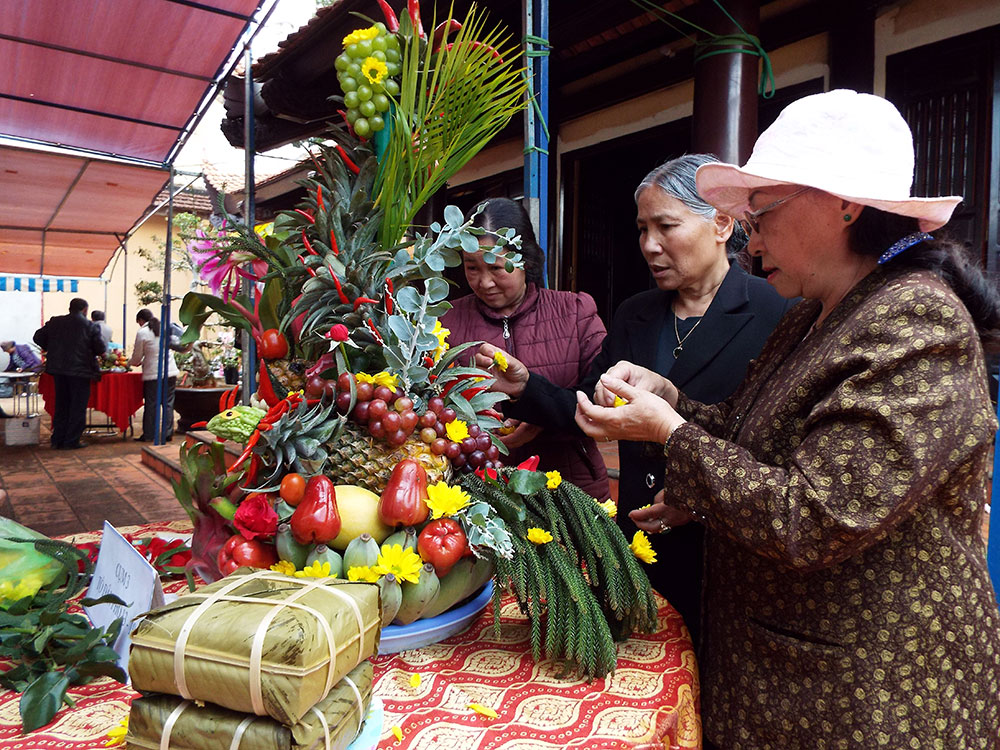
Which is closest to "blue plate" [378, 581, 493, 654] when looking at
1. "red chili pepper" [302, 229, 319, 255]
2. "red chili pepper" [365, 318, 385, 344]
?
"red chili pepper" [365, 318, 385, 344]

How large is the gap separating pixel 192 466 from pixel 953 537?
4.13 ft

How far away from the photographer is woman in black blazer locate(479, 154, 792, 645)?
169cm

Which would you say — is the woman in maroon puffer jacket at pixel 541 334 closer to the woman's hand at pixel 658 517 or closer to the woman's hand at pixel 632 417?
the woman's hand at pixel 658 517

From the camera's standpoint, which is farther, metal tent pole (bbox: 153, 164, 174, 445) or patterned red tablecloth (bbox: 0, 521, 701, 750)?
metal tent pole (bbox: 153, 164, 174, 445)

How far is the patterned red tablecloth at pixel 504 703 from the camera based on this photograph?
35.0 inches

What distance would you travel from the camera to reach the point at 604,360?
6.57 feet

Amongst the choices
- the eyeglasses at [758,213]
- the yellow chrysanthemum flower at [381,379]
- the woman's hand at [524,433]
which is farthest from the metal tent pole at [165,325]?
the eyeglasses at [758,213]

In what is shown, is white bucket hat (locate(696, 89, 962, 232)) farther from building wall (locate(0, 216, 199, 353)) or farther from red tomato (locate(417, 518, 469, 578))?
building wall (locate(0, 216, 199, 353))

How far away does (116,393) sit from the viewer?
8977 mm

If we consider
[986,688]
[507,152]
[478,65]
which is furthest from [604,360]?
[507,152]

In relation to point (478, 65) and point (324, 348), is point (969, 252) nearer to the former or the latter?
point (478, 65)

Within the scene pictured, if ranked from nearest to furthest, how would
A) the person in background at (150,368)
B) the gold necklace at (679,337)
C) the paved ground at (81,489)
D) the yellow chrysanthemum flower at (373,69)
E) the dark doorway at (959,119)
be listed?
1. the yellow chrysanthemum flower at (373,69)
2. the gold necklace at (679,337)
3. the dark doorway at (959,119)
4. the paved ground at (81,489)
5. the person in background at (150,368)

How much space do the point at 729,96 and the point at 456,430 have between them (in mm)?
2590

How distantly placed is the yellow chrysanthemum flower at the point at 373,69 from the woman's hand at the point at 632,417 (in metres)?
0.78
